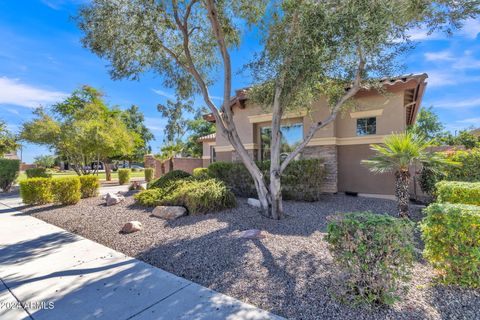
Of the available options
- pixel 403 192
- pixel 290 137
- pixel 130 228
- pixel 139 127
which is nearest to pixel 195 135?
pixel 139 127

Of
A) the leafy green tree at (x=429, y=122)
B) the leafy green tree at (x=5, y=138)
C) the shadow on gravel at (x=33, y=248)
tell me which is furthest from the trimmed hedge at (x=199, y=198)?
the leafy green tree at (x=429, y=122)

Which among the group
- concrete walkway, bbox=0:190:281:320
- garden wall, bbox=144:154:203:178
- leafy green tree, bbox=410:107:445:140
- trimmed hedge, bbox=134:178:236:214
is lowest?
concrete walkway, bbox=0:190:281:320

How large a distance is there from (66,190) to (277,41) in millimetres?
9742

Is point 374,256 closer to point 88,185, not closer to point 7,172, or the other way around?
point 88,185

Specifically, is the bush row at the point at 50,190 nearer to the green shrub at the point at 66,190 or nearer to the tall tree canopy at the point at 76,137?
the green shrub at the point at 66,190

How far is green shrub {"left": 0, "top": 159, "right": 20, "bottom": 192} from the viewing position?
1557 cm

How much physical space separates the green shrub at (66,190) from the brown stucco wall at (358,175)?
11380 millimetres

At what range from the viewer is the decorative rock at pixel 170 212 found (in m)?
7.15

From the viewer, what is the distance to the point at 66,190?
9531 millimetres

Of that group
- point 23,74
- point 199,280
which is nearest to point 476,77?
point 199,280

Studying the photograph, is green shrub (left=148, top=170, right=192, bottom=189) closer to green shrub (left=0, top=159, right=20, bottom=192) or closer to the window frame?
the window frame

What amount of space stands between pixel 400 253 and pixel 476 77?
66.7 ft

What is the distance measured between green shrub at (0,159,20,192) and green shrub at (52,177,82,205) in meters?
9.86

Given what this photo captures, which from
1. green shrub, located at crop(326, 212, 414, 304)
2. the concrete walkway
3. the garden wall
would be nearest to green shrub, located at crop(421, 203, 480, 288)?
green shrub, located at crop(326, 212, 414, 304)
